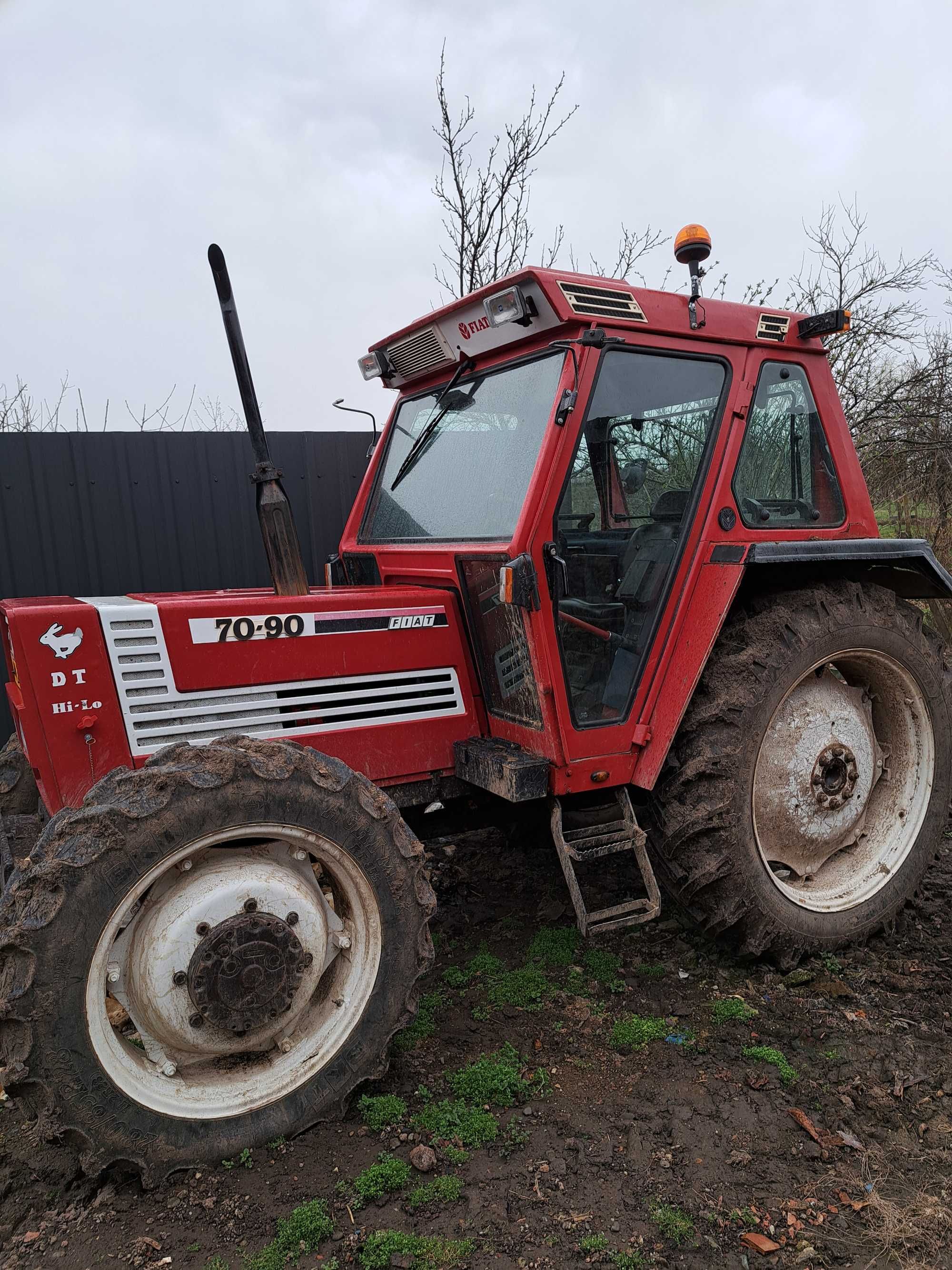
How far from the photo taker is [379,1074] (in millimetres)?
2529

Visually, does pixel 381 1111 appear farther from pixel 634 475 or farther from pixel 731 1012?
pixel 634 475

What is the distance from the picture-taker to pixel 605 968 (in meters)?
3.29

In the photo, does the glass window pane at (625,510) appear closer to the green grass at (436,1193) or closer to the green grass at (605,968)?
the green grass at (605,968)

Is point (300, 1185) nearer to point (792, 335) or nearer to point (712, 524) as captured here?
point (712, 524)

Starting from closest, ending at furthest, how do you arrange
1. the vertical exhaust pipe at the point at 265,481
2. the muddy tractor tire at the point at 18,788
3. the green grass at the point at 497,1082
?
the green grass at the point at 497,1082, the vertical exhaust pipe at the point at 265,481, the muddy tractor tire at the point at 18,788

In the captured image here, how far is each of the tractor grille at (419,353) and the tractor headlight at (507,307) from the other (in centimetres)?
46

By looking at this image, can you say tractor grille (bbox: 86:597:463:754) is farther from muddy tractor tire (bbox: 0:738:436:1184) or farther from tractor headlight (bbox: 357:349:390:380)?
tractor headlight (bbox: 357:349:390:380)

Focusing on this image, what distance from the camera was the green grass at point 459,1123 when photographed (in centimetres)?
243

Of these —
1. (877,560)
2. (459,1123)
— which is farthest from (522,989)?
(877,560)

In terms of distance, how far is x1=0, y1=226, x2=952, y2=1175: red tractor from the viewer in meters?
2.30

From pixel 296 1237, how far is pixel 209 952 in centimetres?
71

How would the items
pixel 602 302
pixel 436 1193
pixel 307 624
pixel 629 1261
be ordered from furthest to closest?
pixel 602 302 < pixel 307 624 < pixel 436 1193 < pixel 629 1261

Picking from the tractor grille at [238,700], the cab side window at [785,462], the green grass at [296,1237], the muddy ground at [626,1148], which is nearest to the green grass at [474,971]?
the muddy ground at [626,1148]

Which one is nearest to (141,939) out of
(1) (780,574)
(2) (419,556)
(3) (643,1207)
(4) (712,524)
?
(3) (643,1207)
